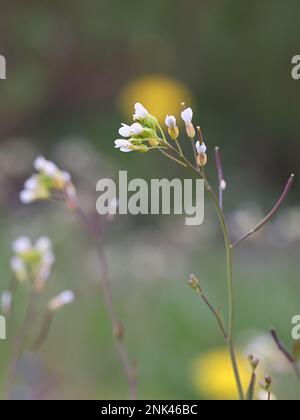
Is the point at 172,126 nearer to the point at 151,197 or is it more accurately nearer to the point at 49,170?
the point at 49,170

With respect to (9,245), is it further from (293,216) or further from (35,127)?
(35,127)

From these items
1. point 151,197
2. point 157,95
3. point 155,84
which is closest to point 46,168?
point 151,197

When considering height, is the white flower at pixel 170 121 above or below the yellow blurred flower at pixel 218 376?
below

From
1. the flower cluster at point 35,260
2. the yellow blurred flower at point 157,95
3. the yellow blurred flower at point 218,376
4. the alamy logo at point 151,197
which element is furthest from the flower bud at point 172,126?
the yellow blurred flower at point 157,95

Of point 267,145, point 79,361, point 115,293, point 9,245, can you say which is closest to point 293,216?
point 79,361

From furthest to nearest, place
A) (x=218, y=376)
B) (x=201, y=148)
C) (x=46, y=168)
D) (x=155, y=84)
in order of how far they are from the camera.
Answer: (x=155, y=84) → (x=218, y=376) → (x=46, y=168) → (x=201, y=148)

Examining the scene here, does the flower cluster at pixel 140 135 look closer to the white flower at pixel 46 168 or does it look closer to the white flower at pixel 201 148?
the white flower at pixel 201 148

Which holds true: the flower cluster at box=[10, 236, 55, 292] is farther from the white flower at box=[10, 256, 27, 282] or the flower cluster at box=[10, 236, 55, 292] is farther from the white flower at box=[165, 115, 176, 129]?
the white flower at box=[165, 115, 176, 129]
